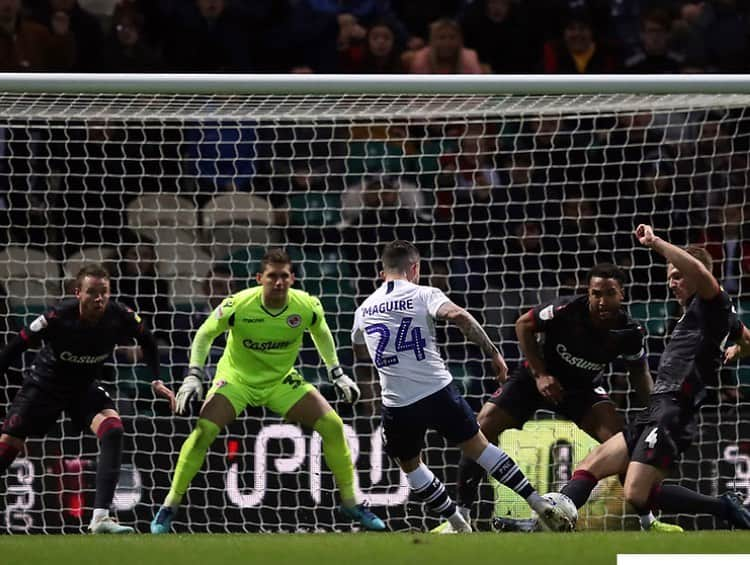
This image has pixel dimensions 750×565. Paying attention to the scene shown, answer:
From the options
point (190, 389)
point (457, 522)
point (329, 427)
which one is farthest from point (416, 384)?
point (190, 389)

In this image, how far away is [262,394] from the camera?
9.28 meters

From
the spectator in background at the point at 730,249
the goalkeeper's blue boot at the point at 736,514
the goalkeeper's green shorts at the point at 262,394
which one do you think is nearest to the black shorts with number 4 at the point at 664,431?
the goalkeeper's blue boot at the point at 736,514

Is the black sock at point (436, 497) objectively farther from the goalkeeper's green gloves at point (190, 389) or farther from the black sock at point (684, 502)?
the goalkeeper's green gloves at point (190, 389)

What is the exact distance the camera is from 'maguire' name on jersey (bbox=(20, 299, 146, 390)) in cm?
916

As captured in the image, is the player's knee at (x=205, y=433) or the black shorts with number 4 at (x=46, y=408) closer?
the player's knee at (x=205, y=433)

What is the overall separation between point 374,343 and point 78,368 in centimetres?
210

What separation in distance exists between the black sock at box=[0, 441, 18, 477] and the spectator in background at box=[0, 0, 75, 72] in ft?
13.5

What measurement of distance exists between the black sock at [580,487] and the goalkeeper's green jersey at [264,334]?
1.81 metres

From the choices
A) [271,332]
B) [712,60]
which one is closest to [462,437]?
[271,332]

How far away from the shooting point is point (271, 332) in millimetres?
9352

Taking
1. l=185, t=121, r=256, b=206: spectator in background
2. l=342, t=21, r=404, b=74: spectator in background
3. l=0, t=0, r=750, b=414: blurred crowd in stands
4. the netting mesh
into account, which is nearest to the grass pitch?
the netting mesh

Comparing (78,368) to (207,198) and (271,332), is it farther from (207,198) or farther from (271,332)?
(207,198)

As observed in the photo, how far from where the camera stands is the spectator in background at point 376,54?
40.0ft

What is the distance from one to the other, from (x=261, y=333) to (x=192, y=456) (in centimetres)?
91
